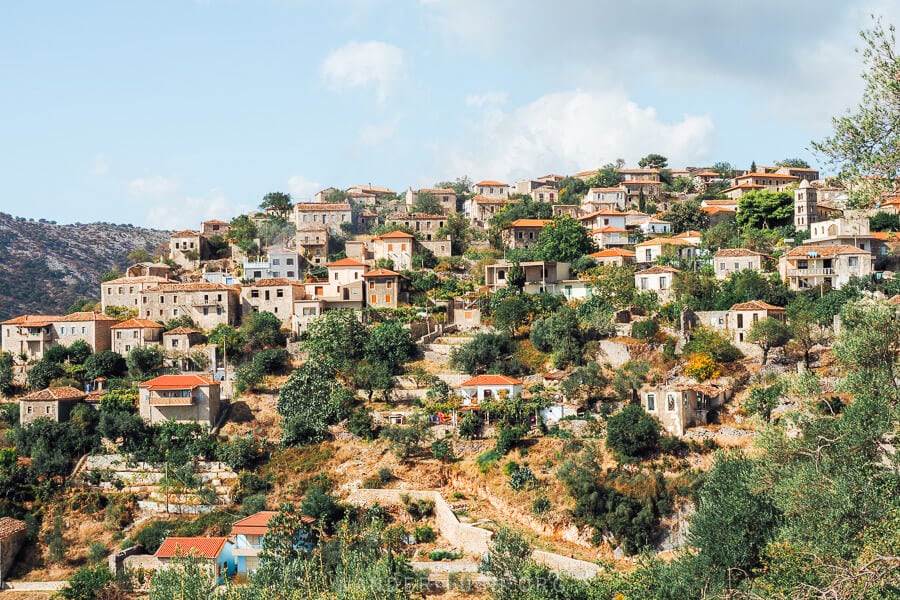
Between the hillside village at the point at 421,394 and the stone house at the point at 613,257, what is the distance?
0.52ft

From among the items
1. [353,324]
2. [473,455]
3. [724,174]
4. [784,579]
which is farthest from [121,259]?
[784,579]

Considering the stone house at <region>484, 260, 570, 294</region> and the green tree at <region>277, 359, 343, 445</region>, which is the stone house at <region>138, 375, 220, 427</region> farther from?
the stone house at <region>484, 260, 570, 294</region>

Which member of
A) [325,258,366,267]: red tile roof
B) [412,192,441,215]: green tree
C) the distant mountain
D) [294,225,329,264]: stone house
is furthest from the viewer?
the distant mountain

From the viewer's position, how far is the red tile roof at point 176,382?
4659 cm

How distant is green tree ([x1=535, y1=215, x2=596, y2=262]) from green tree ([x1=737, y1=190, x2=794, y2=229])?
451 inches

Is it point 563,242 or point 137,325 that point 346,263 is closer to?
point 137,325

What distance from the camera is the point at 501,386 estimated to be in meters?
45.4

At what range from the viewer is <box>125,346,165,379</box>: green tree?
168 feet

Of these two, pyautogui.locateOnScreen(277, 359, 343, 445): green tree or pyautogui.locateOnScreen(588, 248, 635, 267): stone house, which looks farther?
pyautogui.locateOnScreen(588, 248, 635, 267): stone house

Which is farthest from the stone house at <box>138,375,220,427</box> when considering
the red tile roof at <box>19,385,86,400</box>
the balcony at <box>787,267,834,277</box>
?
the balcony at <box>787,267,834,277</box>

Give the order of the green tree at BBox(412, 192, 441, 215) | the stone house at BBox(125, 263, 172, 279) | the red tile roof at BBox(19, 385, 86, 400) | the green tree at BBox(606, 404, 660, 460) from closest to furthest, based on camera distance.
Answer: the green tree at BBox(606, 404, 660, 460), the red tile roof at BBox(19, 385, 86, 400), the stone house at BBox(125, 263, 172, 279), the green tree at BBox(412, 192, 441, 215)

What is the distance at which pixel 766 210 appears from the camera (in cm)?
6706

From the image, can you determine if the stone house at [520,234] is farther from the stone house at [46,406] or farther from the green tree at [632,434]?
the stone house at [46,406]

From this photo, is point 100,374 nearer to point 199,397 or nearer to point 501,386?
point 199,397
